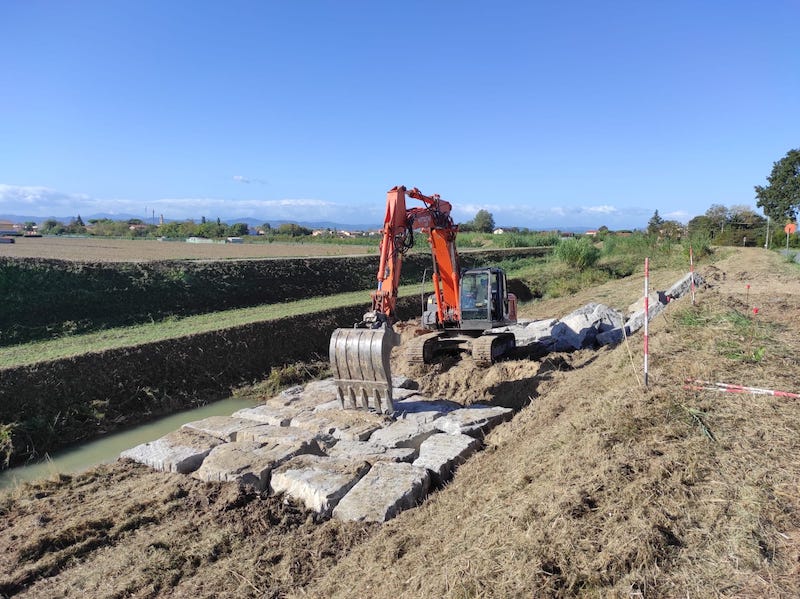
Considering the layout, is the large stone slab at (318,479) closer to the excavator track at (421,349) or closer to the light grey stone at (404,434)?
the light grey stone at (404,434)

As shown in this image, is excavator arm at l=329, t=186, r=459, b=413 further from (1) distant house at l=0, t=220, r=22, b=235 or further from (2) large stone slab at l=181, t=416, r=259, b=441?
(1) distant house at l=0, t=220, r=22, b=235

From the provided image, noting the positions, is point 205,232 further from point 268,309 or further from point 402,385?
point 402,385

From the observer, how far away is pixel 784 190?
46.4 meters

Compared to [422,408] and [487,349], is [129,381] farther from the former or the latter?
[487,349]

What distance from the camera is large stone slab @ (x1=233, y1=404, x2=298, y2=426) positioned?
8250 millimetres

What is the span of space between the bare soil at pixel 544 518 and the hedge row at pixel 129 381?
2.50 metres

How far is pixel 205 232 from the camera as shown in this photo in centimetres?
6725

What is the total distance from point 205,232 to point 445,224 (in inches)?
2436

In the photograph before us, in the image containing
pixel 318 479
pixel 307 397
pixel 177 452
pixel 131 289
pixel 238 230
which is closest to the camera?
pixel 318 479

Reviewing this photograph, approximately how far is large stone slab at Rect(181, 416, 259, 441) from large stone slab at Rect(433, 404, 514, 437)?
2864mm

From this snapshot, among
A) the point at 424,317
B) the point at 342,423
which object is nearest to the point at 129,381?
the point at 342,423

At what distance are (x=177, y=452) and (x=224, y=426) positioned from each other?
41.2 inches

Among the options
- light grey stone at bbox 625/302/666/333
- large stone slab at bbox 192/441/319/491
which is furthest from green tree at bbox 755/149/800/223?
large stone slab at bbox 192/441/319/491

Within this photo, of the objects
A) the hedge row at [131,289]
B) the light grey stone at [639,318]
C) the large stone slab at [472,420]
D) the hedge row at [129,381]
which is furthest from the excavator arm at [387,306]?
the hedge row at [131,289]
